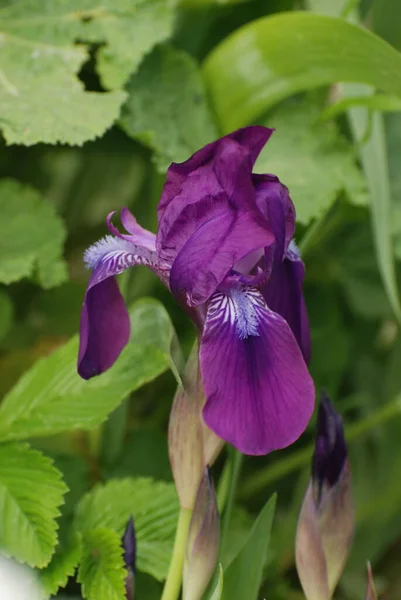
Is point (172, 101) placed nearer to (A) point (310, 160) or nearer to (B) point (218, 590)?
(A) point (310, 160)

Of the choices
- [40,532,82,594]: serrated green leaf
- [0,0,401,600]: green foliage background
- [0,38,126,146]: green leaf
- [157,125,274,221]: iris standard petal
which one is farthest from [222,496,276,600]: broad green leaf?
[0,38,126,146]: green leaf

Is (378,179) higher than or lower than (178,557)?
higher

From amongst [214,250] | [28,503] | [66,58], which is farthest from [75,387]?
[66,58]

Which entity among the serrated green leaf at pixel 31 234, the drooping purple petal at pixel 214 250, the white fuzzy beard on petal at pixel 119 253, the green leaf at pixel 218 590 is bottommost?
the green leaf at pixel 218 590

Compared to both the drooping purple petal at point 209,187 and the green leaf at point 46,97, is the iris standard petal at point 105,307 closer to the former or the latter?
the drooping purple petal at point 209,187

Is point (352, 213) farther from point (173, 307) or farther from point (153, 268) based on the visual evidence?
point (153, 268)

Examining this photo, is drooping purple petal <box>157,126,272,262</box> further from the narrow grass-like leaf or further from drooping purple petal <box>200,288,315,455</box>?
the narrow grass-like leaf

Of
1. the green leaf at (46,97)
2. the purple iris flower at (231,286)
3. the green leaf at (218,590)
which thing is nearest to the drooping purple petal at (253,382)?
the purple iris flower at (231,286)
